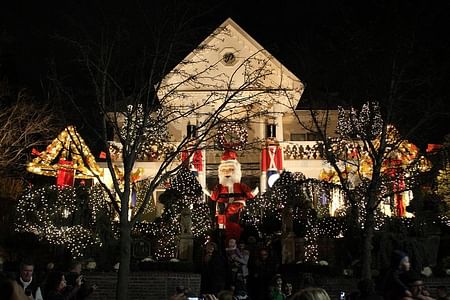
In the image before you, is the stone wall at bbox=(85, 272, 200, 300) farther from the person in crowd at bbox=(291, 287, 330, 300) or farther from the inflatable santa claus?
the person in crowd at bbox=(291, 287, 330, 300)

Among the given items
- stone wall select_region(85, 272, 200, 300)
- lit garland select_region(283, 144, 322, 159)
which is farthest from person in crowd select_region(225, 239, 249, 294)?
lit garland select_region(283, 144, 322, 159)

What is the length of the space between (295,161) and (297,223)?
1105 centimetres

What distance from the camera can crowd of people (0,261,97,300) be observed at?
10.4ft

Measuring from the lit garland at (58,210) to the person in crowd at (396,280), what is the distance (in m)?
13.0

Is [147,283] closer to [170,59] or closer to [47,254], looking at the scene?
[47,254]

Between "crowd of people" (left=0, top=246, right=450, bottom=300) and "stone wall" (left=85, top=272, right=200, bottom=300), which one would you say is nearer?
"crowd of people" (left=0, top=246, right=450, bottom=300)

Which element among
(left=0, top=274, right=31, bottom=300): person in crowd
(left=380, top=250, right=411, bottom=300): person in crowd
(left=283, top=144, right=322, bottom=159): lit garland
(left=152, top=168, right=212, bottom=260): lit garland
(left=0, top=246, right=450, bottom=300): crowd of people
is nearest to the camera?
(left=0, top=274, right=31, bottom=300): person in crowd

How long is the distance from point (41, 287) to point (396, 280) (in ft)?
16.8

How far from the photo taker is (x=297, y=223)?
1791 centimetres

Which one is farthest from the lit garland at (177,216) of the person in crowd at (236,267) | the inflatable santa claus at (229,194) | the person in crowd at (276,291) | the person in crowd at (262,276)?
the person in crowd at (276,291)

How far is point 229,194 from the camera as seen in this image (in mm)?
22859

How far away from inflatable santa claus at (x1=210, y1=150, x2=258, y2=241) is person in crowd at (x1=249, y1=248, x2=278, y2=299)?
5.30 metres

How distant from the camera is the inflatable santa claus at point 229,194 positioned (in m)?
21.4

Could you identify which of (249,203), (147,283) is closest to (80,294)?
(147,283)
